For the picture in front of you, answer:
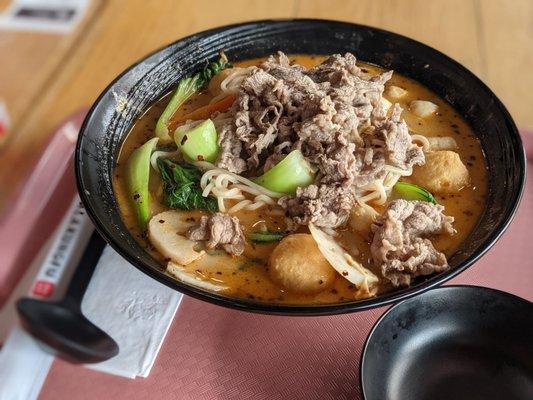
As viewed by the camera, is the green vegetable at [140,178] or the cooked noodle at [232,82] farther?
the cooked noodle at [232,82]

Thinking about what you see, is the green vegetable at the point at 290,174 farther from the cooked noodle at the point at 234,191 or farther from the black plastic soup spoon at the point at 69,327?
the black plastic soup spoon at the point at 69,327

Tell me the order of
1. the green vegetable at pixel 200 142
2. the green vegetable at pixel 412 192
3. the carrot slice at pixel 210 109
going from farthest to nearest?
the carrot slice at pixel 210 109 < the green vegetable at pixel 200 142 < the green vegetable at pixel 412 192

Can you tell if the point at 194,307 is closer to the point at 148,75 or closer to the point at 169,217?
the point at 169,217

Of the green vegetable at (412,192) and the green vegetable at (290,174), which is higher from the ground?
the green vegetable at (412,192)

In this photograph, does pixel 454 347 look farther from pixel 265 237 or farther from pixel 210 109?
pixel 210 109

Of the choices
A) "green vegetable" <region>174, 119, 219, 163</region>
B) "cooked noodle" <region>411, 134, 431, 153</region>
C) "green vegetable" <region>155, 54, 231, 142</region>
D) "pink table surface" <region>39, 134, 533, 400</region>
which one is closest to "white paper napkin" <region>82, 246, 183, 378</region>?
"pink table surface" <region>39, 134, 533, 400</region>

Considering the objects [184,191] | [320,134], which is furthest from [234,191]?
[320,134]

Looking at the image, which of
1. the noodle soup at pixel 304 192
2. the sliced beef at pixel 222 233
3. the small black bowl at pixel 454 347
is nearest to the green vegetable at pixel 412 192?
the noodle soup at pixel 304 192

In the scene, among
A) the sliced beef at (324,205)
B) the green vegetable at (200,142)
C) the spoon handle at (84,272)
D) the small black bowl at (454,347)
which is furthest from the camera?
the green vegetable at (200,142)
